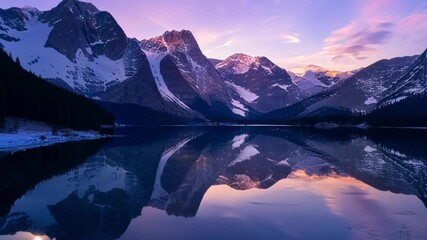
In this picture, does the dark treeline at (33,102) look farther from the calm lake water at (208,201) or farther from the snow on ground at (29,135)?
the calm lake water at (208,201)

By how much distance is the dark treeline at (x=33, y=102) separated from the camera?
9219 centimetres

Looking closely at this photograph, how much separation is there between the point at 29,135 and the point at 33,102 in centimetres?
1531

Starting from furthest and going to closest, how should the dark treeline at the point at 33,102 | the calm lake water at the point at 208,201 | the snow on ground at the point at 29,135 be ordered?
the dark treeline at the point at 33,102
the snow on ground at the point at 29,135
the calm lake water at the point at 208,201

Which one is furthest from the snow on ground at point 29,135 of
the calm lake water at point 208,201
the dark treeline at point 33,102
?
the calm lake water at point 208,201

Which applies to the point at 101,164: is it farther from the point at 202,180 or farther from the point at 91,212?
the point at 91,212

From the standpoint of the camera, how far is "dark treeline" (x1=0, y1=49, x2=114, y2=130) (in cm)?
9219

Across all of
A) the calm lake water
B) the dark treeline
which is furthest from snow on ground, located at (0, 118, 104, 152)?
the calm lake water

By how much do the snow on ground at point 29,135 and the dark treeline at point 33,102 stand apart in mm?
2272

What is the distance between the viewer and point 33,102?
97.7 metres

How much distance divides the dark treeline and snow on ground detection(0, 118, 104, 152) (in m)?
2.27

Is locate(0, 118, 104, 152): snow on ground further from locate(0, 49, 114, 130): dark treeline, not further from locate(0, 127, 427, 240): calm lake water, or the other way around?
locate(0, 127, 427, 240): calm lake water

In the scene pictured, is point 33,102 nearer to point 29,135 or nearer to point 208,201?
point 29,135

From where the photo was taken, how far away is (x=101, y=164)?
170 ft

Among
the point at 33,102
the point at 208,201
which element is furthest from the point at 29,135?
the point at 208,201
